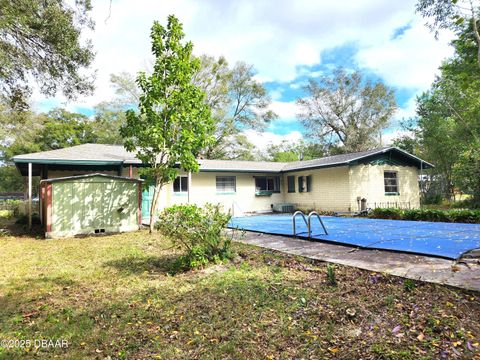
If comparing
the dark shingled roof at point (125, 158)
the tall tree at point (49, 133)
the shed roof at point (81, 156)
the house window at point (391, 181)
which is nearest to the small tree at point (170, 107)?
the shed roof at point (81, 156)

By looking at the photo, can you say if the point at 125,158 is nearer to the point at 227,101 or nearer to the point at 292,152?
the point at 227,101

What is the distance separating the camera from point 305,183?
16.7 metres

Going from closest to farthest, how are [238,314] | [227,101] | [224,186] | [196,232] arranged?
[238,314]
[196,232]
[224,186]
[227,101]

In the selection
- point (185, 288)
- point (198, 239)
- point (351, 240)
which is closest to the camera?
point (185, 288)

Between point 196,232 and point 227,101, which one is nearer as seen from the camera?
point 196,232

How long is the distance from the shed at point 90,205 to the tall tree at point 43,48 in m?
2.78

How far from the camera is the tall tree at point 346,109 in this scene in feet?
93.1

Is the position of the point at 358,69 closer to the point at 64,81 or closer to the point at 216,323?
the point at 64,81

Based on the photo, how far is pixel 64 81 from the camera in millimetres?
8602

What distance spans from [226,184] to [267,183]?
290 centimetres

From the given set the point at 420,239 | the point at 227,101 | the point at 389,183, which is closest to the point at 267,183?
the point at 389,183

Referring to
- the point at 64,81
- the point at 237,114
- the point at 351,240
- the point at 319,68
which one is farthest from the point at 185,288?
the point at 319,68

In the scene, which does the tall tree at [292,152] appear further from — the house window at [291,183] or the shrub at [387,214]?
the shrub at [387,214]

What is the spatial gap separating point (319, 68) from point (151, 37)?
2472 cm
